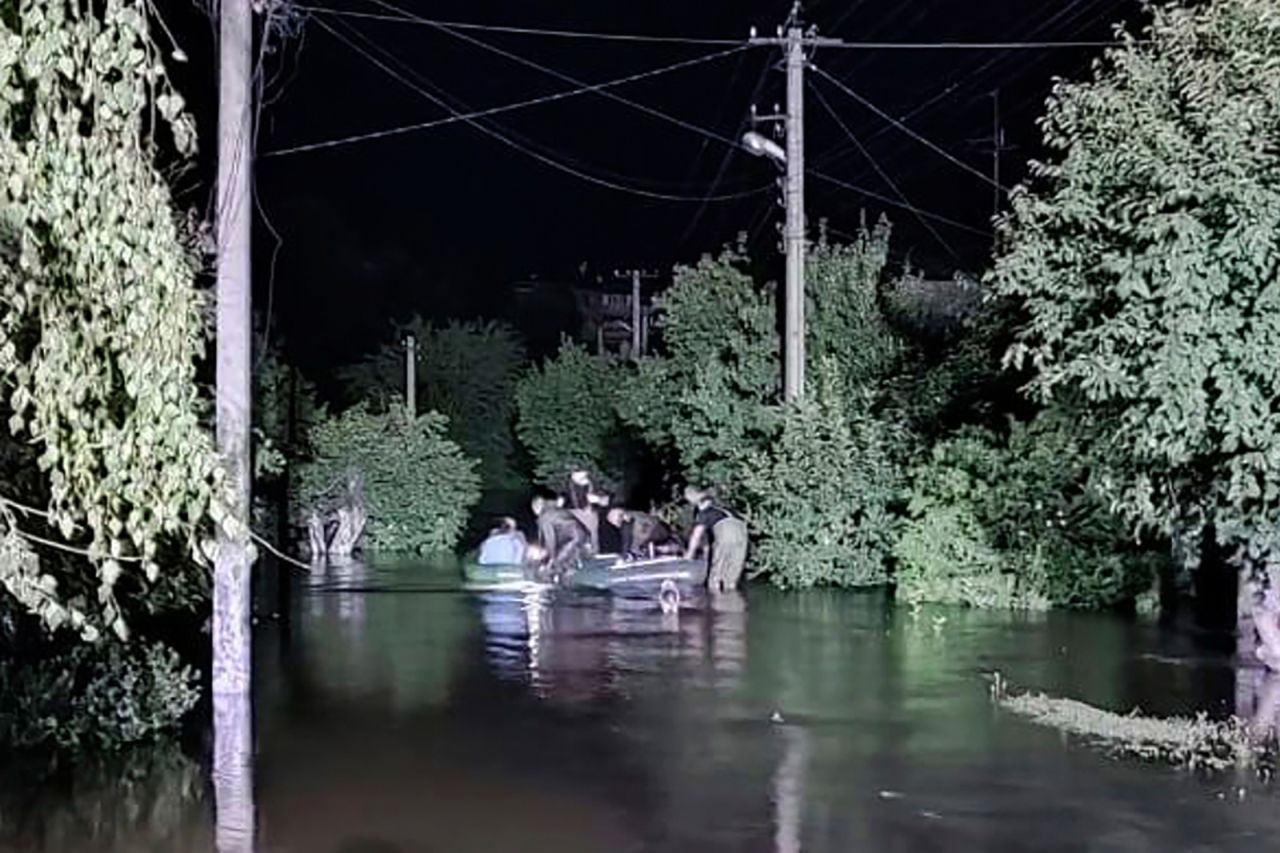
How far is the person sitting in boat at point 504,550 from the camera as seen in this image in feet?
90.4

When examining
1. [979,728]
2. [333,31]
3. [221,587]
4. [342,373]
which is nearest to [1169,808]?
[979,728]

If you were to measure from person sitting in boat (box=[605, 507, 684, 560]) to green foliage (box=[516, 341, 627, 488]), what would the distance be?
780 inches

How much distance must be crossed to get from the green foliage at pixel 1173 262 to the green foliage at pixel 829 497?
420 inches

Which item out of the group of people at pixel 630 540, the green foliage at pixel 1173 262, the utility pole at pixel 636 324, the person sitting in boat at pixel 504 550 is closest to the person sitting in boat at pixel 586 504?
the group of people at pixel 630 540

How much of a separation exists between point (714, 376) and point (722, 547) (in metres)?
5.41

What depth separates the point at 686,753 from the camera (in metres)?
12.5

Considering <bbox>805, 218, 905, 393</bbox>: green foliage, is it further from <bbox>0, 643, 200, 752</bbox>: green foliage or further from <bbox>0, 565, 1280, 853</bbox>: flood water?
<bbox>0, 643, 200, 752</bbox>: green foliage

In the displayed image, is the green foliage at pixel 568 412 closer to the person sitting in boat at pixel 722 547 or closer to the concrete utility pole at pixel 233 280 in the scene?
the person sitting in boat at pixel 722 547

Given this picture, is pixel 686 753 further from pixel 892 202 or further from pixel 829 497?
pixel 892 202

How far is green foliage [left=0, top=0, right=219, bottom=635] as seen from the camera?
484 centimetres

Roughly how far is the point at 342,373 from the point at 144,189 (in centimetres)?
4901

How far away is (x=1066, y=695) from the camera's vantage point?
1509 cm

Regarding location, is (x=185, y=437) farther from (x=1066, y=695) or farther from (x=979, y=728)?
(x=1066, y=695)

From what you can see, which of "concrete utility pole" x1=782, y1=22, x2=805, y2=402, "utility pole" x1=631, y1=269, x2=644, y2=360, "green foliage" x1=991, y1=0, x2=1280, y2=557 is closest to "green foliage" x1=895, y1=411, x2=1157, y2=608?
"concrete utility pole" x1=782, y1=22, x2=805, y2=402
